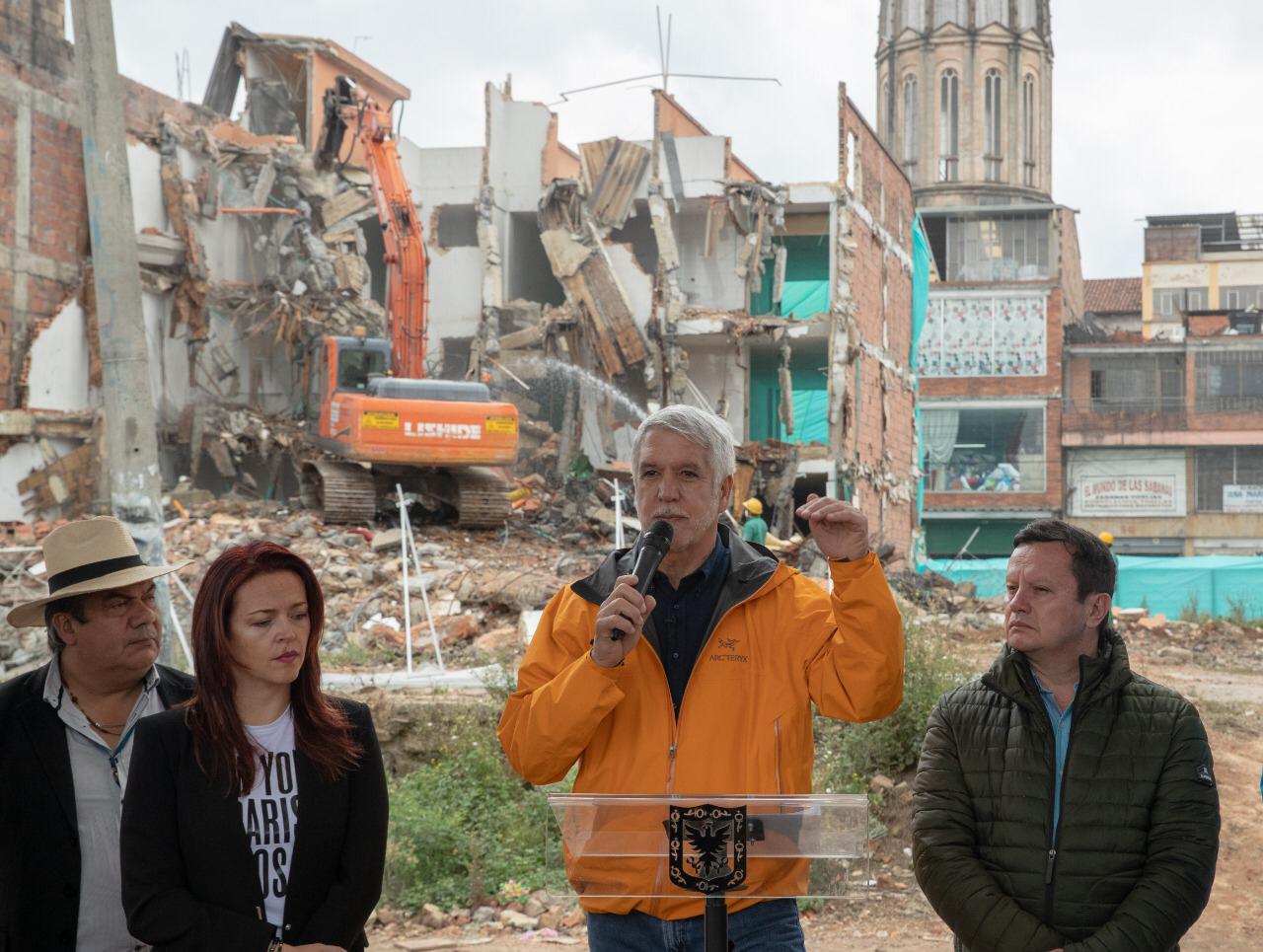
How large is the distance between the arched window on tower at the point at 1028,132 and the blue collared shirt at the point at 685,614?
63.1 metres

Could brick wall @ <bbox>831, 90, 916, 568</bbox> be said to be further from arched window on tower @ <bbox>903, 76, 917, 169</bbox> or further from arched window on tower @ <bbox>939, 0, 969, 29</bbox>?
arched window on tower @ <bbox>939, 0, 969, 29</bbox>

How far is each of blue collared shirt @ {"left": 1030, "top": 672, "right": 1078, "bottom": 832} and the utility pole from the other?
6.07m

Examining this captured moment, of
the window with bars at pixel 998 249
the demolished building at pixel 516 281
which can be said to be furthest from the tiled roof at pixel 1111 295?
the demolished building at pixel 516 281

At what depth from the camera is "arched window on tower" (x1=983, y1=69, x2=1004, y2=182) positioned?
204ft

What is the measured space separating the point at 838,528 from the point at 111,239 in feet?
21.1

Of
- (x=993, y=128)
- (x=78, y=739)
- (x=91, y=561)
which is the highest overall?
(x=993, y=128)

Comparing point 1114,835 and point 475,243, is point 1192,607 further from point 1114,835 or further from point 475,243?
point 1114,835

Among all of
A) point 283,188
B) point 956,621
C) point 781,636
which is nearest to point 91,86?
point 781,636

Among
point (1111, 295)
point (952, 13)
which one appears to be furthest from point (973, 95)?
point (1111, 295)

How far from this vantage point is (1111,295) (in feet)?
196

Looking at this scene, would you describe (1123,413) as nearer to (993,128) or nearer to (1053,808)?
(993,128)

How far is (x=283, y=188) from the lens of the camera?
2758 cm

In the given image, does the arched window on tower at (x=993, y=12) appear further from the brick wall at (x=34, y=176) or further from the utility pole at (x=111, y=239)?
the utility pole at (x=111, y=239)

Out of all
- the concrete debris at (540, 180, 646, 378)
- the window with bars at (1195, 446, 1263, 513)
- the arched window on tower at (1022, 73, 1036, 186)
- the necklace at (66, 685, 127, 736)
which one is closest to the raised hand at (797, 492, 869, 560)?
the necklace at (66, 685, 127, 736)
